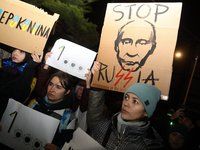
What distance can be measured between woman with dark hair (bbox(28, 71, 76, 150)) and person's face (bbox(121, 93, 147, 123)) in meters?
0.60

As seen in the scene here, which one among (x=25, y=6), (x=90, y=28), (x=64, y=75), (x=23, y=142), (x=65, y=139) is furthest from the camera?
(x=90, y=28)

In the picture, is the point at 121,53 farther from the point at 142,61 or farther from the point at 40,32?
the point at 40,32

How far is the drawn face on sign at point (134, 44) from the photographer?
3.97ft

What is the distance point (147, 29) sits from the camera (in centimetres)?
123

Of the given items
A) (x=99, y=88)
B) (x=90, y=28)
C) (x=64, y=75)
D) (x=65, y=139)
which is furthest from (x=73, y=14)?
(x=65, y=139)

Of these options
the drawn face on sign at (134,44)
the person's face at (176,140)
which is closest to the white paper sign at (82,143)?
the drawn face on sign at (134,44)

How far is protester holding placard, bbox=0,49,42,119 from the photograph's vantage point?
1.37 meters

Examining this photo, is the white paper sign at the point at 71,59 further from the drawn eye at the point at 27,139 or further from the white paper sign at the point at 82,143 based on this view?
the drawn eye at the point at 27,139

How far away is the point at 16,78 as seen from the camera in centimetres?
145

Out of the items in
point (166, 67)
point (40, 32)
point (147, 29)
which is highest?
point (147, 29)

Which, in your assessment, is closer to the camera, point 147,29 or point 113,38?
point 147,29

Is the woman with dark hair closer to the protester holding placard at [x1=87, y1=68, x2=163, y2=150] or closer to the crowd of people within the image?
the crowd of people

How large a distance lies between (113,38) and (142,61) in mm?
396

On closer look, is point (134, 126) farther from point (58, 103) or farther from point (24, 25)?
point (24, 25)
